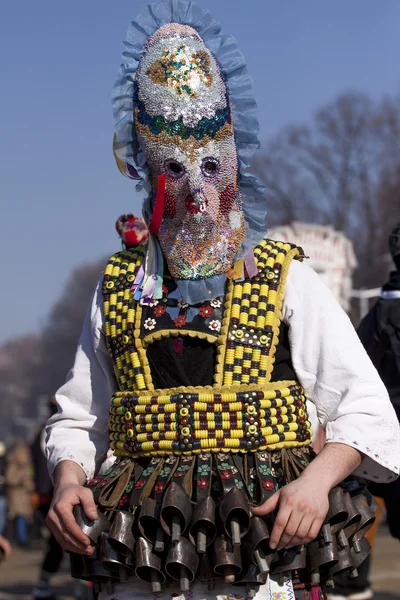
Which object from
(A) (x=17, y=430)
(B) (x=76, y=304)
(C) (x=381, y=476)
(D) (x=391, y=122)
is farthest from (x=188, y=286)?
(A) (x=17, y=430)

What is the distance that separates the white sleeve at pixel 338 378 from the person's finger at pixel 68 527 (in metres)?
0.71

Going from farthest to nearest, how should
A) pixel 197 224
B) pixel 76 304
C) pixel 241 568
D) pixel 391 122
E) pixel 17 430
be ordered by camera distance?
pixel 17 430 → pixel 76 304 → pixel 391 122 → pixel 197 224 → pixel 241 568

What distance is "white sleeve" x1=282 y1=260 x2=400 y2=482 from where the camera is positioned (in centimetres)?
275

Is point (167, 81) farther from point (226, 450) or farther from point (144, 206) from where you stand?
point (226, 450)

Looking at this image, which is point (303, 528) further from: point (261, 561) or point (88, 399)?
point (88, 399)

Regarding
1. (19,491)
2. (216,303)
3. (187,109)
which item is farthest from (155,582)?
(19,491)

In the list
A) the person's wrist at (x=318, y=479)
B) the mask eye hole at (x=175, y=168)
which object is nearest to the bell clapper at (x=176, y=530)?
the person's wrist at (x=318, y=479)

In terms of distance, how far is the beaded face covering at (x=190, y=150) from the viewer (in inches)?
117

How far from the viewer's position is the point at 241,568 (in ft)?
8.54

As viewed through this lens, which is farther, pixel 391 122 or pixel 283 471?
pixel 391 122

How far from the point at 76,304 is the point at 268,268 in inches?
2816

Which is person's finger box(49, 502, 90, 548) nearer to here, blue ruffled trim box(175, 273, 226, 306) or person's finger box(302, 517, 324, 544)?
person's finger box(302, 517, 324, 544)

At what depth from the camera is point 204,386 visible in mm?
2854

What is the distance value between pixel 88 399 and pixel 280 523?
83 cm
